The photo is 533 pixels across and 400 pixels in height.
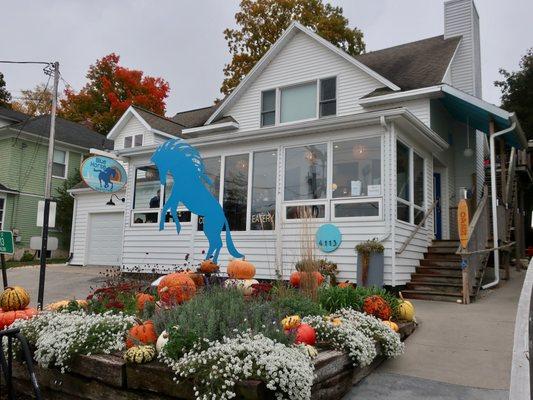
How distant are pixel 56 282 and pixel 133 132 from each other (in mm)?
7976

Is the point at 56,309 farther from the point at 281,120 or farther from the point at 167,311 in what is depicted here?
the point at 281,120

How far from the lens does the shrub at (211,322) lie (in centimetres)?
330

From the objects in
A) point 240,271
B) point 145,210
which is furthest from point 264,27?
point 240,271

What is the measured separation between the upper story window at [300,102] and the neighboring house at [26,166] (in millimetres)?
12202

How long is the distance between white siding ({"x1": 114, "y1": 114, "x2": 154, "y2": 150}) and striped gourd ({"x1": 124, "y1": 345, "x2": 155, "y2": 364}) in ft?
47.6

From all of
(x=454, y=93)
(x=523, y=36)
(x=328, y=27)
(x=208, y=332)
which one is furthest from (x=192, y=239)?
(x=523, y=36)

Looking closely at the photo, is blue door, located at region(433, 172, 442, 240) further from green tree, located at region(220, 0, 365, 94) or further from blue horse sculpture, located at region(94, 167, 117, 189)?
green tree, located at region(220, 0, 365, 94)

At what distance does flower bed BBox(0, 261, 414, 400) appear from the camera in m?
2.97

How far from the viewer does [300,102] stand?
13320 mm

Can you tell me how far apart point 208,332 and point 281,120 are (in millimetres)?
10674

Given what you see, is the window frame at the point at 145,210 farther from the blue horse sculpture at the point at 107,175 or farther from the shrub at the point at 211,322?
the shrub at the point at 211,322

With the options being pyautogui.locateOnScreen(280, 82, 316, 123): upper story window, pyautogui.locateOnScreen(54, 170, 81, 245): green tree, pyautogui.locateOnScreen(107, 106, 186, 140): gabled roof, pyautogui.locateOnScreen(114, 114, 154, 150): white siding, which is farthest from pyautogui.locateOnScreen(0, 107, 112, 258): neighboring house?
pyautogui.locateOnScreen(280, 82, 316, 123): upper story window

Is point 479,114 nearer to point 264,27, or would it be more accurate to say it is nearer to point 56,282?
point 56,282

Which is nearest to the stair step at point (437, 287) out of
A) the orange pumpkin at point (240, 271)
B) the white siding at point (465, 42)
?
the orange pumpkin at point (240, 271)
